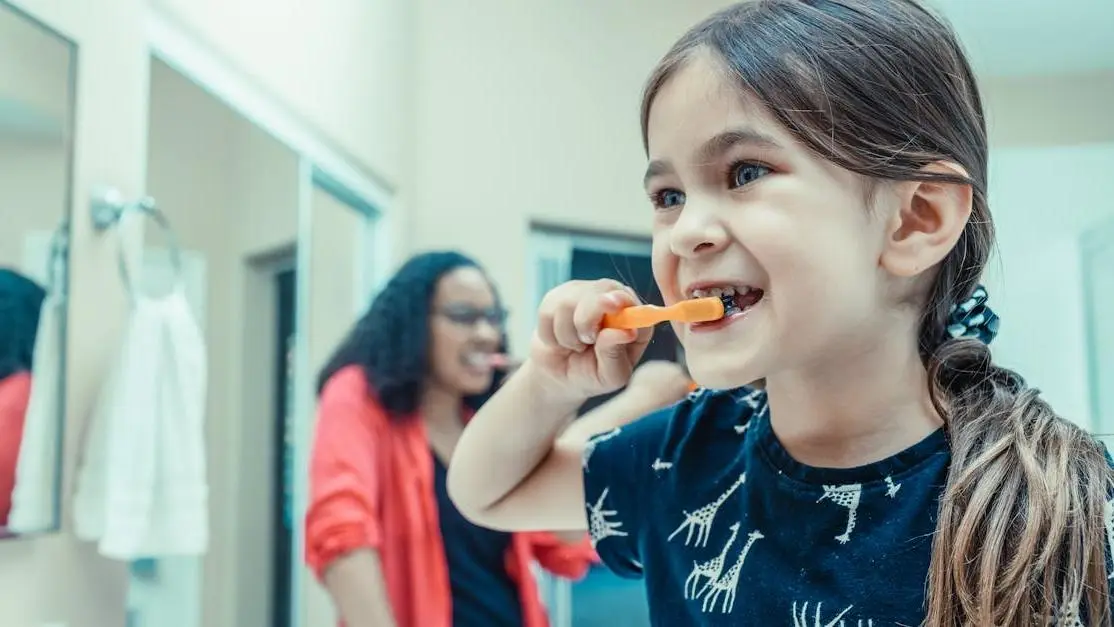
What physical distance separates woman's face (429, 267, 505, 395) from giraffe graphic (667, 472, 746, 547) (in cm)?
80

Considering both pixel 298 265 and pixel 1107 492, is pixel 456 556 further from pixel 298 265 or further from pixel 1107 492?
pixel 1107 492

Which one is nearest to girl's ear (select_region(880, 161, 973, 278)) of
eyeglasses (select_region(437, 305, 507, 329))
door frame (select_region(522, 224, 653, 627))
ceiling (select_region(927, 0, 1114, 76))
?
ceiling (select_region(927, 0, 1114, 76))

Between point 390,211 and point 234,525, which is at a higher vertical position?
point 390,211

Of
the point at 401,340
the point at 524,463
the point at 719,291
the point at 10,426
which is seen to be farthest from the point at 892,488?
the point at 401,340

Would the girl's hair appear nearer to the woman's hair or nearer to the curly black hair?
the curly black hair

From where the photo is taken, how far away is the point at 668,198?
48 centimetres

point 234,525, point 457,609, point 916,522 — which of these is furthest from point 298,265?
point 916,522

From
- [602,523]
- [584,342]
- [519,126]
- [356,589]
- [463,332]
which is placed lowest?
[356,589]

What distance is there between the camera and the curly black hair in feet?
2.37

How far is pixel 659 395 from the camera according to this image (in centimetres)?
72

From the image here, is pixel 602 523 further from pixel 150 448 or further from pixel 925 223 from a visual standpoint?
pixel 150 448

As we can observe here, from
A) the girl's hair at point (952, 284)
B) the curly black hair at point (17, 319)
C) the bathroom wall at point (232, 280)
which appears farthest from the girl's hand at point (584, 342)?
the bathroom wall at point (232, 280)

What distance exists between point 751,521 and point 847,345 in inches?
4.1

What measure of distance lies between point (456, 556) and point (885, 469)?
821mm
